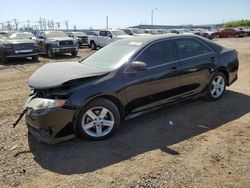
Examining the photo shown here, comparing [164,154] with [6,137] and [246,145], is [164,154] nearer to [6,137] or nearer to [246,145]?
[246,145]

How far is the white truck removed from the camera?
804 inches

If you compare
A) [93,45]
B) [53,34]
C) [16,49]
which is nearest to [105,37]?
[93,45]

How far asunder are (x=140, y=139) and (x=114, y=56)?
65.2 inches

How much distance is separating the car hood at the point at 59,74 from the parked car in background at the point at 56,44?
12.1 meters

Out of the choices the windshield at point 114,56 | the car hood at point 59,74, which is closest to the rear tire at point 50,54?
the windshield at point 114,56

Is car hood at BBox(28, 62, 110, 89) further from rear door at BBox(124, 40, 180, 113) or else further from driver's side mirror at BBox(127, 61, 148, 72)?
rear door at BBox(124, 40, 180, 113)

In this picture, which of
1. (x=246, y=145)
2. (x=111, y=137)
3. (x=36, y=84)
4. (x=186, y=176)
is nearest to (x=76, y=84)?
(x=36, y=84)

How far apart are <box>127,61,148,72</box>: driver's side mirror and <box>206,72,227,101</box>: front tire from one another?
2.20 meters

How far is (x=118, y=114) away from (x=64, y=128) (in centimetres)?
94

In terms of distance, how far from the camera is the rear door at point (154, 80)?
4879 mm

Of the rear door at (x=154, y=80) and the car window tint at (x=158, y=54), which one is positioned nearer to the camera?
the rear door at (x=154, y=80)

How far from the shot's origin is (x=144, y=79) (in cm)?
498

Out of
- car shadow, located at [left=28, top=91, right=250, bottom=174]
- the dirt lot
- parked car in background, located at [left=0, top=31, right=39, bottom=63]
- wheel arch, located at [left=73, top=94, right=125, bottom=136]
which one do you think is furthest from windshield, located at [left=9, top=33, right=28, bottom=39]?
wheel arch, located at [left=73, top=94, right=125, bottom=136]

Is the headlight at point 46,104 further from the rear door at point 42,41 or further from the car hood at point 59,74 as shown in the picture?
the rear door at point 42,41
